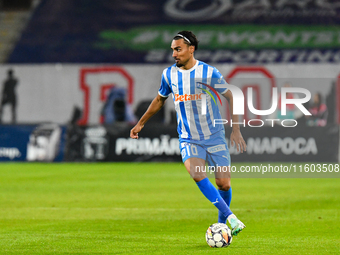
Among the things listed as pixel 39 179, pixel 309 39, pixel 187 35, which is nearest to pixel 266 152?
pixel 39 179

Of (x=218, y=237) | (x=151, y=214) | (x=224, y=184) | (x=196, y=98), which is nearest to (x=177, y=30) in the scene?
(x=151, y=214)

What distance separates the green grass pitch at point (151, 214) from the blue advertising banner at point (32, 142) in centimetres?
367

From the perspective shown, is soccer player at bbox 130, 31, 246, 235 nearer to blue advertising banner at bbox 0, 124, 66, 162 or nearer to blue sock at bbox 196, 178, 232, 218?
blue sock at bbox 196, 178, 232, 218

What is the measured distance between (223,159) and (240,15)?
62.5 feet

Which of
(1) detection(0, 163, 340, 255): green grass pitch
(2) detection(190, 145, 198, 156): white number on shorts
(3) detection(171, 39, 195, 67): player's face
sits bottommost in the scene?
(1) detection(0, 163, 340, 255): green grass pitch

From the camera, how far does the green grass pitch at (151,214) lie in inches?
223

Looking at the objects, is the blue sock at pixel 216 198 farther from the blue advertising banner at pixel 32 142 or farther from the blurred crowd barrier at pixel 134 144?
the blue advertising banner at pixel 32 142

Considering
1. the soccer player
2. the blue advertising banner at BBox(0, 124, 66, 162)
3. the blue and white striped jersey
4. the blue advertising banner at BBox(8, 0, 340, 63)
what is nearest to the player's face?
the soccer player

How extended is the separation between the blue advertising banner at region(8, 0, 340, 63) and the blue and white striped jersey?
671 inches

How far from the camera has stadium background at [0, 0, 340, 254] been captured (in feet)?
22.0

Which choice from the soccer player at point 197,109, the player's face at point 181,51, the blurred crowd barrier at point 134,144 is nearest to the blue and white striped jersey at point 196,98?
the soccer player at point 197,109

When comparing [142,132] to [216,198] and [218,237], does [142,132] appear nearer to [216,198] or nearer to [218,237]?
[216,198]

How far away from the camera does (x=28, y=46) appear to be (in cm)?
2455

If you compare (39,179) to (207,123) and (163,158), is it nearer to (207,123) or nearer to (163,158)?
(163,158)
